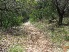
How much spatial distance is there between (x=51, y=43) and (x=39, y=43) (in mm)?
749

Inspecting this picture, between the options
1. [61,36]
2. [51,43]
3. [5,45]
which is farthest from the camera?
[61,36]

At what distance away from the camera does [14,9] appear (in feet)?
43.8

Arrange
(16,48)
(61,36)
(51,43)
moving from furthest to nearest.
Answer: (61,36) → (51,43) → (16,48)

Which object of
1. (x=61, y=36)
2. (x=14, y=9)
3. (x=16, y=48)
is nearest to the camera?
(x=16, y=48)

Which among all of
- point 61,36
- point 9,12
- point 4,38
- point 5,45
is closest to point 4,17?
point 9,12

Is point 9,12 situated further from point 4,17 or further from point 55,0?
point 55,0

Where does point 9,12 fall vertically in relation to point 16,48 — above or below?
above

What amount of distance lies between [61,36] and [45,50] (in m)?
3.27

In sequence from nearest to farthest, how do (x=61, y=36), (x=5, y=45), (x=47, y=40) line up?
1. (x=5, y=45)
2. (x=47, y=40)
3. (x=61, y=36)

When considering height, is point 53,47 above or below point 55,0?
below

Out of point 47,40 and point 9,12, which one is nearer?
point 47,40

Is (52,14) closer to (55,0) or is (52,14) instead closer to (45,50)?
(55,0)

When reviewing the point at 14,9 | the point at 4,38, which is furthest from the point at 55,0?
the point at 4,38

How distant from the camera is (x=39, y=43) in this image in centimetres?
1077
